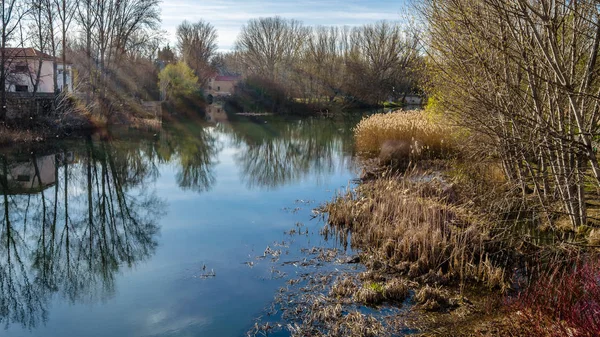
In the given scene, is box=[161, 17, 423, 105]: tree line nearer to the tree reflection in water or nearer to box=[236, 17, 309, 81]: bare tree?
box=[236, 17, 309, 81]: bare tree

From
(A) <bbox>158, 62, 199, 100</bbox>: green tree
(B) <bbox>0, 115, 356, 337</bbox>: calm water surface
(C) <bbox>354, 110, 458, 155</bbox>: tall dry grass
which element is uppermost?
(A) <bbox>158, 62, 199, 100</bbox>: green tree

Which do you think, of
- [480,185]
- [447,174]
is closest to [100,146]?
[447,174]

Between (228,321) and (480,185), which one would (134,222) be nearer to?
(228,321)

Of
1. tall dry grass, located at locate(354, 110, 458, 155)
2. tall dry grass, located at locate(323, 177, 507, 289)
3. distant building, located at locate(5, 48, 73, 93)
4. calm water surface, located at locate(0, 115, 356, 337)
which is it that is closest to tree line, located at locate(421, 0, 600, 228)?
Answer: tall dry grass, located at locate(323, 177, 507, 289)

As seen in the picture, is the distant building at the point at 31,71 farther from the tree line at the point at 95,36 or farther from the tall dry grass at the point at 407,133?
the tall dry grass at the point at 407,133

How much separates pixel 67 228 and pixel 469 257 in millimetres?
7964

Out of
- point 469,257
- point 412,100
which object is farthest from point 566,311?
point 412,100

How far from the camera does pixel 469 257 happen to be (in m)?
7.71

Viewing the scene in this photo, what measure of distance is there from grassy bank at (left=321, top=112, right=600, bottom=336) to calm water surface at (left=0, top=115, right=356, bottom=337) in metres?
1.26

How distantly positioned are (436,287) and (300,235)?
3489 mm

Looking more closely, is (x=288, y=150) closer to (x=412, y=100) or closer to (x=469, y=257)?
(x=469, y=257)

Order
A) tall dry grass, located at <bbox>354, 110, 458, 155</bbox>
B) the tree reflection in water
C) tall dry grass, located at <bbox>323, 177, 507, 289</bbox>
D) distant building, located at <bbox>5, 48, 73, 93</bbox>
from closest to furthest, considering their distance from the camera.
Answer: tall dry grass, located at <bbox>323, 177, 507, 289</bbox> → the tree reflection in water → tall dry grass, located at <bbox>354, 110, 458, 155</bbox> → distant building, located at <bbox>5, 48, 73, 93</bbox>

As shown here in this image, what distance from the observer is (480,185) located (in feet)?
36.7

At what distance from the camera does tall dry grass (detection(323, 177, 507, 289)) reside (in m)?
7.15
